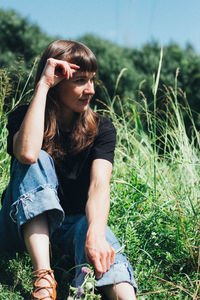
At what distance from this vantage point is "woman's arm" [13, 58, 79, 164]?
63.1 inches

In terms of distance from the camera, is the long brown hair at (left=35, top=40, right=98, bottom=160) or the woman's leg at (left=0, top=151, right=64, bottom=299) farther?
the long brown hair at (left=35, top=40, right=98, bottom=160)

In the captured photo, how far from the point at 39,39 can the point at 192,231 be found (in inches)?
230

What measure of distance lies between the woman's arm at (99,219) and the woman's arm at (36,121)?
12.9 inches

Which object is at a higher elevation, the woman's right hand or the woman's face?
the woman's right hand

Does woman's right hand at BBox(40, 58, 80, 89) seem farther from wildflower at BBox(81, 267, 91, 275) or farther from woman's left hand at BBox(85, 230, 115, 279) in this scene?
wildflower at BBox(81, 267, 91, 275)

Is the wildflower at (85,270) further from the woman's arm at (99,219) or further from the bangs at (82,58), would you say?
the bangs at (82,58)

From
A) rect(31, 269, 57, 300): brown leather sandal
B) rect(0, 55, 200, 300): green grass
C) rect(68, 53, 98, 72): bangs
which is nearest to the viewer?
rect(31, 269, 57, 300): brown leather sandal

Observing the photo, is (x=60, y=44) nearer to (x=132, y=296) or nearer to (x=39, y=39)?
(x=132, y=296)

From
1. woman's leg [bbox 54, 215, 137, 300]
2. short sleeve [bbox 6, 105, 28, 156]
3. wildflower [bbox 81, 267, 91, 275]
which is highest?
short sleeve [bbox 6, 105, 28, 156]

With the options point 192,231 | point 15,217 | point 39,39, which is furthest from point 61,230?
point 39,39

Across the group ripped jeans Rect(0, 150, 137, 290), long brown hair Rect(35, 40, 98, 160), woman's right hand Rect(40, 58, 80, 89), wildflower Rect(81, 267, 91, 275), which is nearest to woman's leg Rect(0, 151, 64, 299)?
ripped jeans Rect(0, 150, 137, 290)

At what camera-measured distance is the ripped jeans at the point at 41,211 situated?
1.52 m

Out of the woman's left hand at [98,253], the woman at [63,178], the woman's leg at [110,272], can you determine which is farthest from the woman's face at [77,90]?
the woman's left hand at [98,253]

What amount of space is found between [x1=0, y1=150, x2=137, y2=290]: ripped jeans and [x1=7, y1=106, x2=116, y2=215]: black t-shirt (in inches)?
6.8
